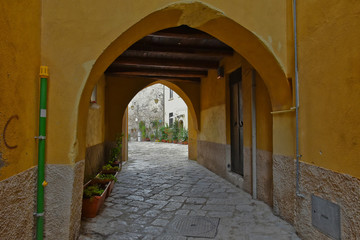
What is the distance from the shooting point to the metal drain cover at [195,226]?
289cm

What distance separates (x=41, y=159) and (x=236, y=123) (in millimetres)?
4225

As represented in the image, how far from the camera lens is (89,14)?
2.58 meters

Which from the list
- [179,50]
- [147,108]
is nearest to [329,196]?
[179,50]

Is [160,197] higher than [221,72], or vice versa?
[221,72]

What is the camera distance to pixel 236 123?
560cm

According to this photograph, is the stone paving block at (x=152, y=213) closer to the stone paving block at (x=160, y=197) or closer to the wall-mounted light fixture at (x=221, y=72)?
the stone paving block at (x=160, y=197)

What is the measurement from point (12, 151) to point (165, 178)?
431 cm

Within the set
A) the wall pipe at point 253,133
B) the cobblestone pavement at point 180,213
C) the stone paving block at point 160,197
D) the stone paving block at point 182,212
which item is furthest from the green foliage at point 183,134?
the stone paving block at point 182,212

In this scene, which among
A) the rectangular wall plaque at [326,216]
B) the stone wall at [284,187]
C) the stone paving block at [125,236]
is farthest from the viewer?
the stone wall at [284,187]

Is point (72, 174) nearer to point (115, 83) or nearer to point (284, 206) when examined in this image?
point (284, 206)

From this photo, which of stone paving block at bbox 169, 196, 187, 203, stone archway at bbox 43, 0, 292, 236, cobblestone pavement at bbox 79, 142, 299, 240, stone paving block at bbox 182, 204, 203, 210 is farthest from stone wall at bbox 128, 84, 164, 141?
stone archway at bbox 43, 0, 292, 236

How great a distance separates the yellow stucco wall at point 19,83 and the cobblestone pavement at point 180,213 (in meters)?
1.31

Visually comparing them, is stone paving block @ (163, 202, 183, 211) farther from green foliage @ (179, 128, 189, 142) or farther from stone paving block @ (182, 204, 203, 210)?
green foliage @ (179, 128, 189, 142)

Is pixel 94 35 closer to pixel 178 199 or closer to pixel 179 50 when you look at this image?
pixel 179 50
